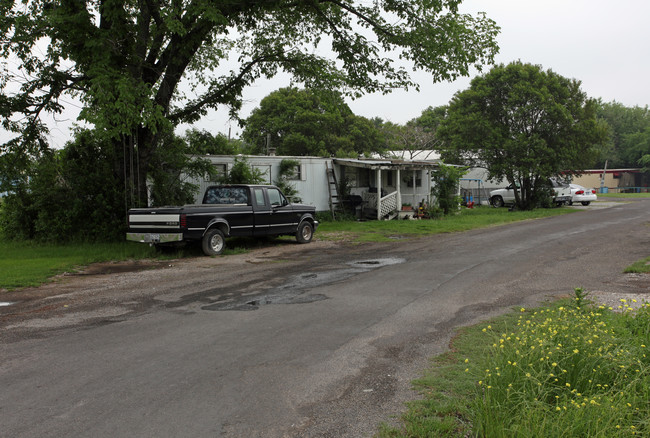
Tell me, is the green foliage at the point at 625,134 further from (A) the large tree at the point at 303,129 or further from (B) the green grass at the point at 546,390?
(B) the green grass at the point at 546,390

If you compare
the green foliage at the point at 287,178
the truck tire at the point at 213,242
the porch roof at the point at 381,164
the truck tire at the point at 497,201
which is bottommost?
the truck tire at the point at 213,242

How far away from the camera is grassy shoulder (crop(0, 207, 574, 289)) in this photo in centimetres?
1052

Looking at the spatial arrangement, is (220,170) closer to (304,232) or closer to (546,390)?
(304,232)

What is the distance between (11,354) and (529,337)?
17.0 feet

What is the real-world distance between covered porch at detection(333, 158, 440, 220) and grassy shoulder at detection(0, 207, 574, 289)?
2.08 m

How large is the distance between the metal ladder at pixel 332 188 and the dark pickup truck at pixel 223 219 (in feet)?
25.1

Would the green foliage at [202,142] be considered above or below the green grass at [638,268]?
above

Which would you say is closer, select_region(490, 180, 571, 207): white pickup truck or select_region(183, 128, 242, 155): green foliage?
select_region(183, 128, 242, 155): green foliage

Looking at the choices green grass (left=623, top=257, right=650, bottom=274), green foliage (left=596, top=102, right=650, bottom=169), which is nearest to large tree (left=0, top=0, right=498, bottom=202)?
green grass (left=623, top=257, right=650, bottom=274)

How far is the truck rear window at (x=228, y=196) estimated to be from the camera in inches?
559

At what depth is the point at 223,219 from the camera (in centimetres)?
1322

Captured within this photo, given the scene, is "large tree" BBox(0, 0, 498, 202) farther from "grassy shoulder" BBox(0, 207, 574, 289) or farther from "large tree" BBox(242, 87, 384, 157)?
"large tree" BBox(242, 87, 384, 157)

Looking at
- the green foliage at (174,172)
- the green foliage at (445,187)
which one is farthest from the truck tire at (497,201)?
the green foliage at (174,172)

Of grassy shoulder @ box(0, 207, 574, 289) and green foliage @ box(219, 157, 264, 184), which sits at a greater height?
green foliage @ box(219, 157, 264, 184)
